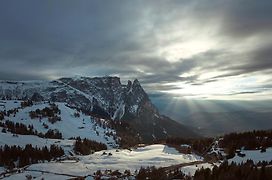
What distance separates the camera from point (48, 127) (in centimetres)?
5956

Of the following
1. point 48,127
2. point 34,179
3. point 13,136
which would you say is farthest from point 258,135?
point 48,127

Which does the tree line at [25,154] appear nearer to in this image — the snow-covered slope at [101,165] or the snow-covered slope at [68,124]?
the snow-covered slope at [101,165]

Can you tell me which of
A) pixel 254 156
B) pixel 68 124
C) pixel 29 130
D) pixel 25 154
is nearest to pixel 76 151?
pixel 25 154

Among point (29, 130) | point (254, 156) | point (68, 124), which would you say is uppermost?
point (68, 124)

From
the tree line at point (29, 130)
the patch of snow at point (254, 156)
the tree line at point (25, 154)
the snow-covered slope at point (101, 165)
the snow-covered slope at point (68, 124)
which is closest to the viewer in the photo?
the snow-covered slope at point (101, 165)

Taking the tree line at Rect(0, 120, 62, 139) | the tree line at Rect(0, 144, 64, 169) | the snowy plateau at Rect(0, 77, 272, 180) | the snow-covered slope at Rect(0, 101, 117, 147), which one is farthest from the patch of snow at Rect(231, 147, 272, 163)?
the snow-covered slope at Rect(0, 101, 117, 147)

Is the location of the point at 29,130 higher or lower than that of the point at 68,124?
lower

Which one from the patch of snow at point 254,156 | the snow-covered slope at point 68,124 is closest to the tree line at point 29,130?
the snow-covered slope at point 68,124

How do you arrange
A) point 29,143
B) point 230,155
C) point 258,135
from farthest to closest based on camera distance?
point 29,143 < point 258,135 < point 230,155

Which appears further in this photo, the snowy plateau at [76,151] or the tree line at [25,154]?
the tree line at [25,154]

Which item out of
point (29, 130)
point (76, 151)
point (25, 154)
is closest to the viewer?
point (25, 154)

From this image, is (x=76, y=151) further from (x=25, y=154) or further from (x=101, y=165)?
(x=101, y=165)

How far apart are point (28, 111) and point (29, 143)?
1082 inches

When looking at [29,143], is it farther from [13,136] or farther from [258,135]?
[258,135]
